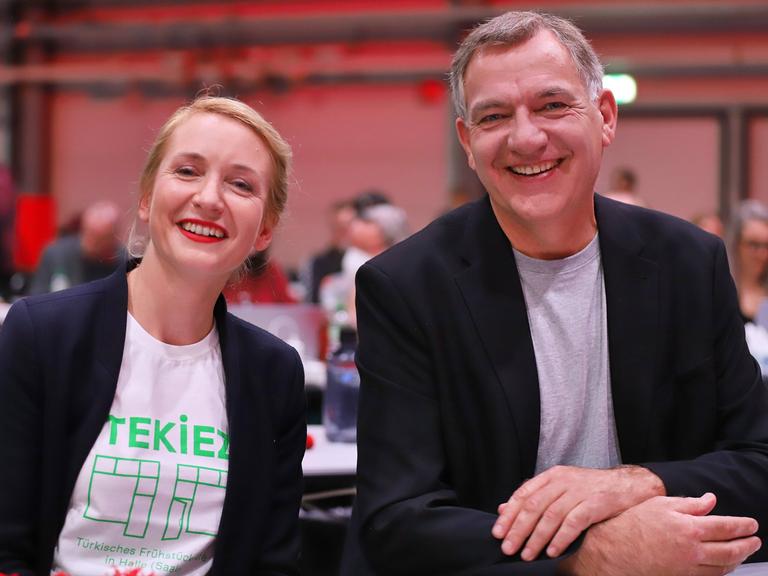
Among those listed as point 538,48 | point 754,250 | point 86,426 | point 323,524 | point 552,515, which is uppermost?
point 538,48

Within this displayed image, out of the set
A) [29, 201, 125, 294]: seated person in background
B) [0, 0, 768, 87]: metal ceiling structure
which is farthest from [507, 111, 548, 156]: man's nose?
[0, 0, 768, 87]: metal ceiling structure

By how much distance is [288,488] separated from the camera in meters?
1.72

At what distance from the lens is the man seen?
1.57m

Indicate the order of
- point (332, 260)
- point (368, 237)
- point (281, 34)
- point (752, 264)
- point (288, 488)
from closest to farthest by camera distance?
point (288, 488) → point (752, 264) → point (368, 237) → point (332, 260) → point (281, 34)

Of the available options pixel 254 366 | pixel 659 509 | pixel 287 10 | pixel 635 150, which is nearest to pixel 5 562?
pixel 254 366

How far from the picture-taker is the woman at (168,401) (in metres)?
1.55

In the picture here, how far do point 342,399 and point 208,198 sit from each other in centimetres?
123

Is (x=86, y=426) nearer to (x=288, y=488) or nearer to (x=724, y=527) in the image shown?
(x=288, y=488)

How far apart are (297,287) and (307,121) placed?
2.69 meters

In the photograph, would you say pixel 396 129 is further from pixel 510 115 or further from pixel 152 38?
pixel 510 115

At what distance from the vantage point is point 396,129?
1011cm

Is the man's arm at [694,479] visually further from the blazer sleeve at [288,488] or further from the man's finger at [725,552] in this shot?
the blazer sleeve at [288,488]

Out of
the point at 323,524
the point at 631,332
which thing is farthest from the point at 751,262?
the point at 631,332

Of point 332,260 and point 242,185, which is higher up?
point 242,185
